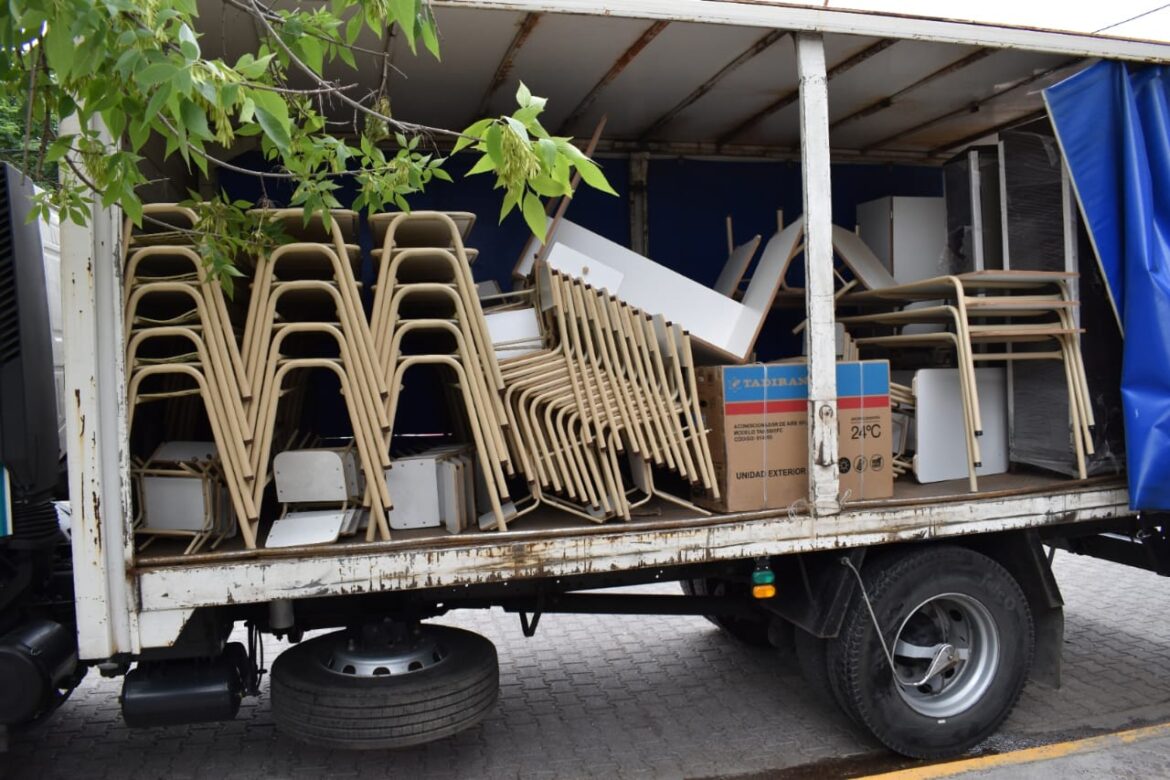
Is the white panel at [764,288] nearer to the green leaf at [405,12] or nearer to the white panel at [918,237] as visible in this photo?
the white panel at [918,237]

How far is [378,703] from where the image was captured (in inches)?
126

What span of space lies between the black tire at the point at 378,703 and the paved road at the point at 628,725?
1.99 feet

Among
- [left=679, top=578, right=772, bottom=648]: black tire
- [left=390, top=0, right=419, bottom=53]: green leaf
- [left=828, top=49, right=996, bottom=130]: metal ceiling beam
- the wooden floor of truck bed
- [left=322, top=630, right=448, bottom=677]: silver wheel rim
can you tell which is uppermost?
[left=828, top=49, right=996, bottom=130]: metal ceiling beam

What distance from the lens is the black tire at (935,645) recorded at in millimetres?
3678

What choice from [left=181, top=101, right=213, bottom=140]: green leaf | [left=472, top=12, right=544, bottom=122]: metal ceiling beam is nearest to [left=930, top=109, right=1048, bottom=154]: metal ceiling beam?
[left=472, top=12, right=544, bottom=122]: metal ceiling beam

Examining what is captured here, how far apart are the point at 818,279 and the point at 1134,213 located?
152 cm

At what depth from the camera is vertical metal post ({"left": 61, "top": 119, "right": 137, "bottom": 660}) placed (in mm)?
2705

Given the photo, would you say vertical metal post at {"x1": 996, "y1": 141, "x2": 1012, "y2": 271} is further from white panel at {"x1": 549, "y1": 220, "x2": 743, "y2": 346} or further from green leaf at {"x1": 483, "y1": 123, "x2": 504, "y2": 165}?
green leaf at {"x1": 483, "y1": 123, "x2": 504, "y2": 165}

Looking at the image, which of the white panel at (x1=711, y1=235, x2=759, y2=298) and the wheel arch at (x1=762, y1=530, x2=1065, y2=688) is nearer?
the wheel arch at (x1=762, y1=530, x2=1065, y2=688)

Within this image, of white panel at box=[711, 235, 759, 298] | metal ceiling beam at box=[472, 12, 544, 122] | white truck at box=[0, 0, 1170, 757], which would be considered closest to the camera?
white truck at box=[0, 0, 1170, 757]

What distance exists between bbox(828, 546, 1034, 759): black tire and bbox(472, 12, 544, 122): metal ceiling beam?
2.71m

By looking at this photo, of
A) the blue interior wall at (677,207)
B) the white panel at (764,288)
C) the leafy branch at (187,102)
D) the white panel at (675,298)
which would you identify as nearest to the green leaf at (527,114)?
the leafy branch at (187,102)

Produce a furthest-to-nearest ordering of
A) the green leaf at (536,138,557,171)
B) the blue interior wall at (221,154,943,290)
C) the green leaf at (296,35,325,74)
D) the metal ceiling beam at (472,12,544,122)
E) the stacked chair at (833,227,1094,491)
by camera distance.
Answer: the blue interior wall at (221,154,943,290) < the stacked chair at (833,227,1094,491) < the metal ceiling beam at (472,12,544,122) < the green leaf at (296,35,325,74) < the green leaf at (536,138,557,171)

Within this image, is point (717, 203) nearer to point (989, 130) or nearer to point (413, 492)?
point (989, 130)
